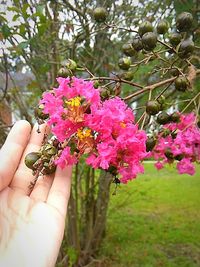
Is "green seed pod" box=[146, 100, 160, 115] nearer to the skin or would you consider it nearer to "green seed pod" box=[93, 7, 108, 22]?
the skin

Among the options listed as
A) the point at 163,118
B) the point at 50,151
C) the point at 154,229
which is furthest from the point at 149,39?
the point at 154,229

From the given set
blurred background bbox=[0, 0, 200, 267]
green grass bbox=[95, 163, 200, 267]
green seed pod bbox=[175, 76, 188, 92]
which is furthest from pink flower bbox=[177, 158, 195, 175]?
green grass bbox=[95, 163, 200, 267]

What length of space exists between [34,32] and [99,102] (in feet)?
5.49

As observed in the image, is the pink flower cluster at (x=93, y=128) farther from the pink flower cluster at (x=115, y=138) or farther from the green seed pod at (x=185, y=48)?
the green seed pod at (x=185, y=48)

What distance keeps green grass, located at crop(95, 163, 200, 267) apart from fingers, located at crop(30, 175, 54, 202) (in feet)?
6.97

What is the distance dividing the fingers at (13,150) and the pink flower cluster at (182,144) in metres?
0.51

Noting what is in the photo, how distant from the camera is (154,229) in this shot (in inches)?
169

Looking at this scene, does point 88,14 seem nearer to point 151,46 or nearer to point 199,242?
point 151,46

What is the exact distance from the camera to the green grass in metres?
3.62

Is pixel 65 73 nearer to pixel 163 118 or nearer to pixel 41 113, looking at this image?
pixel 41 113

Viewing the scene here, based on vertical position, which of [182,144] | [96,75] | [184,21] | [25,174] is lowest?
[25,174]

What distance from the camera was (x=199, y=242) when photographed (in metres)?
3.95

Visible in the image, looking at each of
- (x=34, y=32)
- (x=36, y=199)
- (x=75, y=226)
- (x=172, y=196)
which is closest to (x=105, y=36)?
(x=34, y=32)

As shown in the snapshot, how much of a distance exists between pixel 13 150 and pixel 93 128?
437 millimetres
